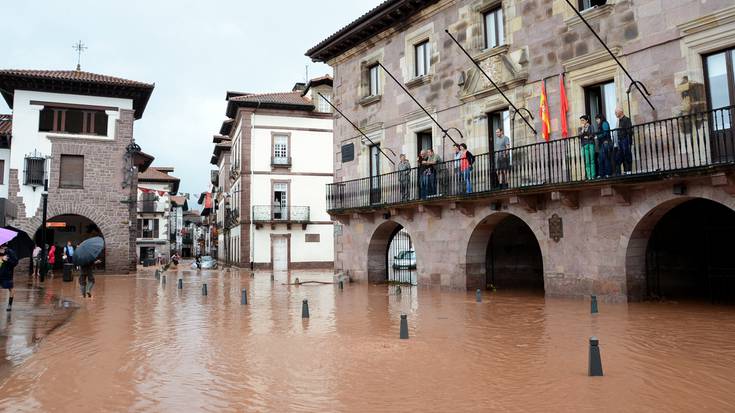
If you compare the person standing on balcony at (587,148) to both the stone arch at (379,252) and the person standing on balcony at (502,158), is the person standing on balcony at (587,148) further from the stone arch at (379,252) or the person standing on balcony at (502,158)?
the stone arch at (379,252)

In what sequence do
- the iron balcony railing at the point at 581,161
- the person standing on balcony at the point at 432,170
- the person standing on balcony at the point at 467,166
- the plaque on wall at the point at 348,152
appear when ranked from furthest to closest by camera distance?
1. the plaque on wall at the point at 348,152
2. the person standing on balcony at the point at 432,170
3. the person standing on balcony at the point at 467,166
4. the iron balcony railing at the point at 581,161

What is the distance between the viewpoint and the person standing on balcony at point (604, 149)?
13.5 meters

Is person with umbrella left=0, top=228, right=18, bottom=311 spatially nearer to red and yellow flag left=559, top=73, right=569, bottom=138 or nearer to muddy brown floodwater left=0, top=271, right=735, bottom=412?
muddy brown floodwater left=0, top=271, right=735, bottom=412

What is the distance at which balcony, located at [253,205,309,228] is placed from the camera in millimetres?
39219

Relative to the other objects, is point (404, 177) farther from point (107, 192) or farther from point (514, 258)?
point (107, 192)

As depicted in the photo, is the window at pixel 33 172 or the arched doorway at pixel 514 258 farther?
the window at pixel 33 172

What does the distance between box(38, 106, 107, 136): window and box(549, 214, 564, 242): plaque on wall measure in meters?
25.3

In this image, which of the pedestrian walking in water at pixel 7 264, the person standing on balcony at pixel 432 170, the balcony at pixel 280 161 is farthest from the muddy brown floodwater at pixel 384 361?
the balcony at pixel 280 161

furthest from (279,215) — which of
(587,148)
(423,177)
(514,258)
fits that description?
(587,148)

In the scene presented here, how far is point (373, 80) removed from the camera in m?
23.4

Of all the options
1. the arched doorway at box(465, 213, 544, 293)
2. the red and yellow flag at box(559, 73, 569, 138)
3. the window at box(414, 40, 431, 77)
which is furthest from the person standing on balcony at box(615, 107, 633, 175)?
the window at box(414, 40, 431, 77)

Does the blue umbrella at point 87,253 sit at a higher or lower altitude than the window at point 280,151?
lower

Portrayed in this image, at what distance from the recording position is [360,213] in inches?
891

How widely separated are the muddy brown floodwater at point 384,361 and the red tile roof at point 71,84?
66.1 feet
